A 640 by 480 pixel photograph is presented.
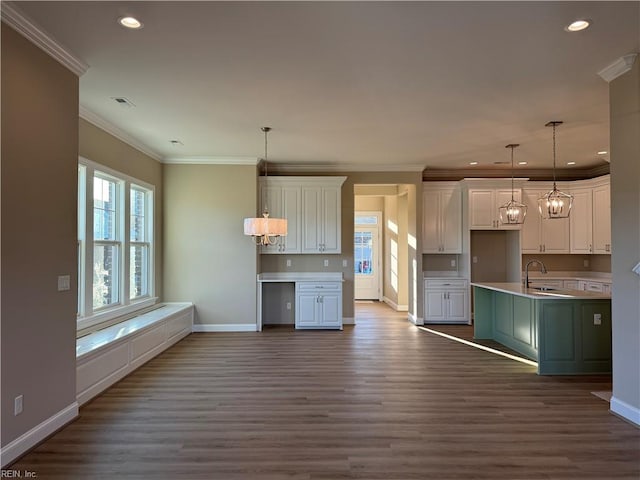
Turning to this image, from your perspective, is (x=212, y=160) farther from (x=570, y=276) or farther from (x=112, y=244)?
(x=570, y=276)

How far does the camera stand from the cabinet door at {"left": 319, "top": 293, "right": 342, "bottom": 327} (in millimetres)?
6488

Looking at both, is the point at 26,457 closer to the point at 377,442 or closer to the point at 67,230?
the point at 67,230

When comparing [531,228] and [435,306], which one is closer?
[435,306]

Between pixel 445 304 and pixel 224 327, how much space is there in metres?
3.96

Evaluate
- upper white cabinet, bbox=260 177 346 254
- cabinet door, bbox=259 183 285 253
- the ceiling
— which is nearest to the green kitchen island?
the ceiling

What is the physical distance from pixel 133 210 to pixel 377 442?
4.68m

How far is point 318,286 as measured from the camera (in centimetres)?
650

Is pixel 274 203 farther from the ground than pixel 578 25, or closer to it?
closer to it

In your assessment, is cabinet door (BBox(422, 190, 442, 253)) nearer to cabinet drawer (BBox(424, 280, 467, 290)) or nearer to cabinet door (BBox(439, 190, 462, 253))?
cabinet door (BBox(439, 190, 462, 253))

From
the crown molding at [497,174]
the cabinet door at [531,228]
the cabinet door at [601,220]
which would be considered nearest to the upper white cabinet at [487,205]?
the cabinet door at [531,228]

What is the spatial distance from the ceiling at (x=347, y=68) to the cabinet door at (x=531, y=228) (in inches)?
72.4

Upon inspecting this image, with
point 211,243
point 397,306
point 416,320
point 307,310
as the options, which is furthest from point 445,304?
point 211,243

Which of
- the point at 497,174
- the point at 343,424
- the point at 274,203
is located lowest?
the point at 343,424

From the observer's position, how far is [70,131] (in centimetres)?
304
